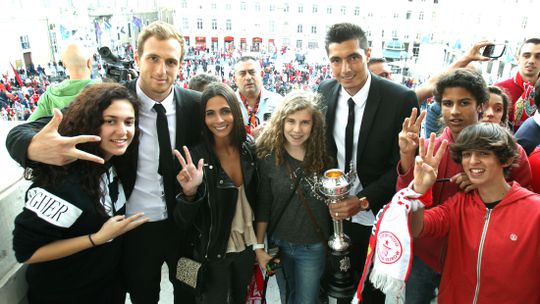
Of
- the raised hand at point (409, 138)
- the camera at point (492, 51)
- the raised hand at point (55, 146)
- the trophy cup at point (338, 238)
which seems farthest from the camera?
the camera at point (492, 51)

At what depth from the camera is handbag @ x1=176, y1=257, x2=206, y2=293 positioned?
6.46 ft

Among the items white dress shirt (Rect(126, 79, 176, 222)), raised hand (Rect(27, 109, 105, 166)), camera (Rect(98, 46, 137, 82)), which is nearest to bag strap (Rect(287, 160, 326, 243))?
white dress shirt (Rect(126, 79, 176, 222))

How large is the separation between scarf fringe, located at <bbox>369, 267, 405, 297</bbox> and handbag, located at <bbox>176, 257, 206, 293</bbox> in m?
0.94

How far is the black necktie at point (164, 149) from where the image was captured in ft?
6.43

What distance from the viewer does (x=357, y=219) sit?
2246mm

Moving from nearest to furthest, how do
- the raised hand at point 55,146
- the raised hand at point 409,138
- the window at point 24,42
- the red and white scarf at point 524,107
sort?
the raised hand at point 55,146, the raised hand at point 409,138, the red and white scarf at point 524,107, the window at point 24,42

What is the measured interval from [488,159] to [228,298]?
1.54 m

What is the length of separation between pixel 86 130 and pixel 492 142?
1749 millimetres

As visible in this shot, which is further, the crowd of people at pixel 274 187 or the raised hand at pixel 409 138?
the raised hand at pixel 409 138

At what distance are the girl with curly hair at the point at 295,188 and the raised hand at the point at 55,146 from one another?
919 millimetres

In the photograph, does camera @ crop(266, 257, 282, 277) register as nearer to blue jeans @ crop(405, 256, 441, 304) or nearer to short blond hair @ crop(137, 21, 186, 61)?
blue jeans @ crop(405, 256, 441, 304)

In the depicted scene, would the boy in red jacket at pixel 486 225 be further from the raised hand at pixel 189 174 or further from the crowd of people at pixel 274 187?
the raised hand at pixel 189 174

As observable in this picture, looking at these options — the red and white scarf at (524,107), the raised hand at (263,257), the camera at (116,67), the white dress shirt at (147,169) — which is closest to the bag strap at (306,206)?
the raised hand at (263,257)

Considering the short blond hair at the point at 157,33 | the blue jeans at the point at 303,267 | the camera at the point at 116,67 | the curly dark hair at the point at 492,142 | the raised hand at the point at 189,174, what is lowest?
the blue jeans at the point at 303,267
